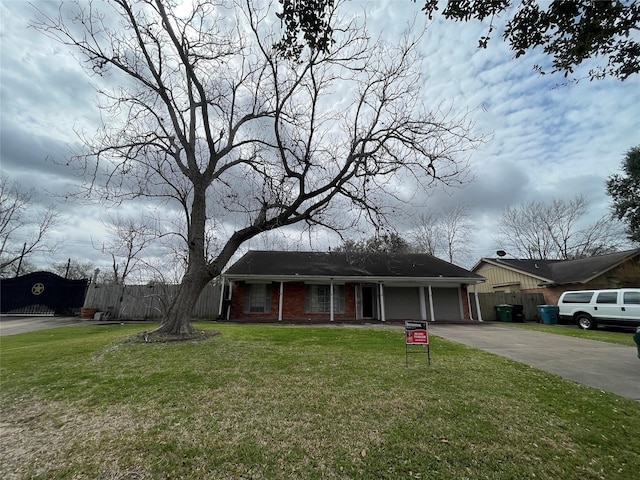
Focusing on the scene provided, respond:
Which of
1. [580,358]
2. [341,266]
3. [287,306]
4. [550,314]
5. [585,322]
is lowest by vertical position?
[580,358]

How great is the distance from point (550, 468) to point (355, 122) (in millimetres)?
9487

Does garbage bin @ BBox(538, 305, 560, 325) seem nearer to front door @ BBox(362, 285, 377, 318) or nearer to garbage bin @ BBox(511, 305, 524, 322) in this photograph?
garbage bin @ BBox(511, 305, 524, 322)

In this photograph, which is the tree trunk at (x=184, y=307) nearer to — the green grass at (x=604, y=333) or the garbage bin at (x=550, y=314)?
the green grass at (x=604, y=333)

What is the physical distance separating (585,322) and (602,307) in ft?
3.95

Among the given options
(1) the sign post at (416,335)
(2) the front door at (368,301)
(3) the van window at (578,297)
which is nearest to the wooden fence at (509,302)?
(3) the van window at (578,297)

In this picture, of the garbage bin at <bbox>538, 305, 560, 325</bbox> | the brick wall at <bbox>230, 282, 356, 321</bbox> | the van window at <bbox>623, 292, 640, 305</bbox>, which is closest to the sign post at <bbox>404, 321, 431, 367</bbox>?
the brick wall at <bbox>230, 282, 356, 321</bbox>

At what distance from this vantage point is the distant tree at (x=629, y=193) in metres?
19.3

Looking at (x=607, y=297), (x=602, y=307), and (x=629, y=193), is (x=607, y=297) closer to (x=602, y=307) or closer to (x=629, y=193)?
(x=602, y=307)

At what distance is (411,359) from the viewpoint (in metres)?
6.64

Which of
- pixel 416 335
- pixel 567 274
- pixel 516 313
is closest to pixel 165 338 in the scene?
pixel 416 335

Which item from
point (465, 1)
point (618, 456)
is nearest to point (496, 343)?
point (618, 456)

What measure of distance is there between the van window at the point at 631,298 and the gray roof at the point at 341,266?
6226 mm

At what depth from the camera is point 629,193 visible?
64.5 feet

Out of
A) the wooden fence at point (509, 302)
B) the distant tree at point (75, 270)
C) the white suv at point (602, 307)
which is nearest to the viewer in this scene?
the white suv at point (602, 307)
